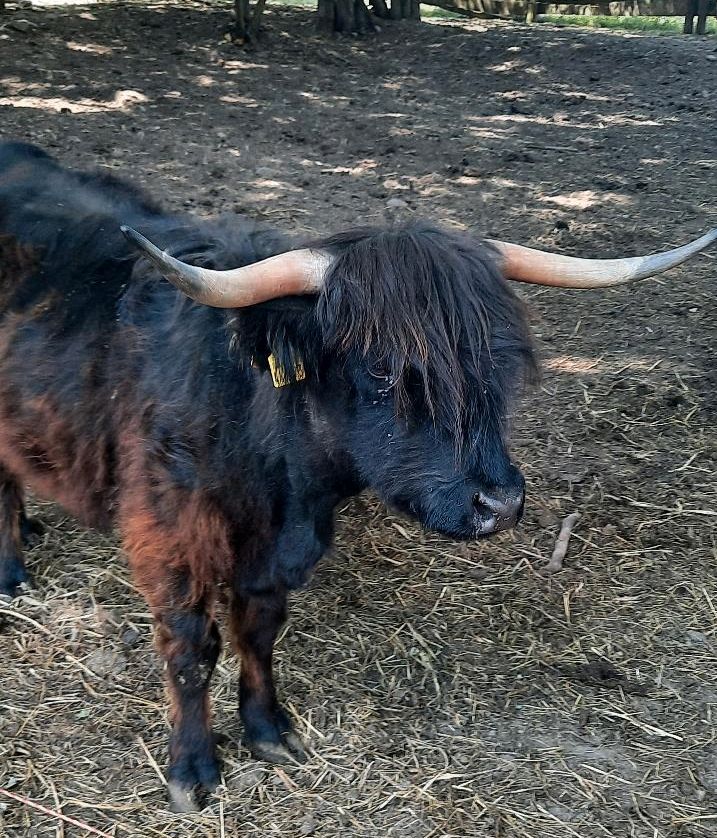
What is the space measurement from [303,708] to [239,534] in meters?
1.00

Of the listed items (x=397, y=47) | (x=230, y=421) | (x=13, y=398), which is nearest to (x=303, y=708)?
(x=230, y=421)

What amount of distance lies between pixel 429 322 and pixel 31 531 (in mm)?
2627

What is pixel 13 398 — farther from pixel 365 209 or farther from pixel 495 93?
pixel 495 93

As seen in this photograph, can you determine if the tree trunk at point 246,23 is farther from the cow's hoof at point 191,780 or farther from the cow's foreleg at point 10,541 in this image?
the cow's hoof at point 191,780

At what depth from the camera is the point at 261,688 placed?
3.34 meters

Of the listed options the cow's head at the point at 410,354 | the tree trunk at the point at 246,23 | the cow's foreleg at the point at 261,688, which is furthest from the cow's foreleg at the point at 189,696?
the tree trunk at the point at 246,23

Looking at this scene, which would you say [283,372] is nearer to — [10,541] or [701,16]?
[10,541]

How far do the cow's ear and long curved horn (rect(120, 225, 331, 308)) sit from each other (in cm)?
6

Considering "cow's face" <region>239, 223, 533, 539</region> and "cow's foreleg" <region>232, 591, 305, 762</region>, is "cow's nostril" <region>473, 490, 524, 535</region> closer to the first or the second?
"cow's face" <region>239, 223, 533, 539</region>

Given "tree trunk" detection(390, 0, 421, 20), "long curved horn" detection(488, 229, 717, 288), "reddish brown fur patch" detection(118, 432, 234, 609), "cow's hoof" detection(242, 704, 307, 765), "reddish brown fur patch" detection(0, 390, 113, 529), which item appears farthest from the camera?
"tree trunk" detection(390, 0, 421, 20)

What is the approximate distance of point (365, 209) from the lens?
7777mm

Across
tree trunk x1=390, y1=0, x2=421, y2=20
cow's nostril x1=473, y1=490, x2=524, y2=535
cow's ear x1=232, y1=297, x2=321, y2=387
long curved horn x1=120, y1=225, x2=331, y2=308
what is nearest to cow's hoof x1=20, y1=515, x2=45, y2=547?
cow's ear x1=232, y1=297, x2=321, y2=387

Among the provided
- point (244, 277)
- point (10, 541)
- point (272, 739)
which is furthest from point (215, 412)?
point (10, 541)

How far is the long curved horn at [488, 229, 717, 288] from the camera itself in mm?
2727
